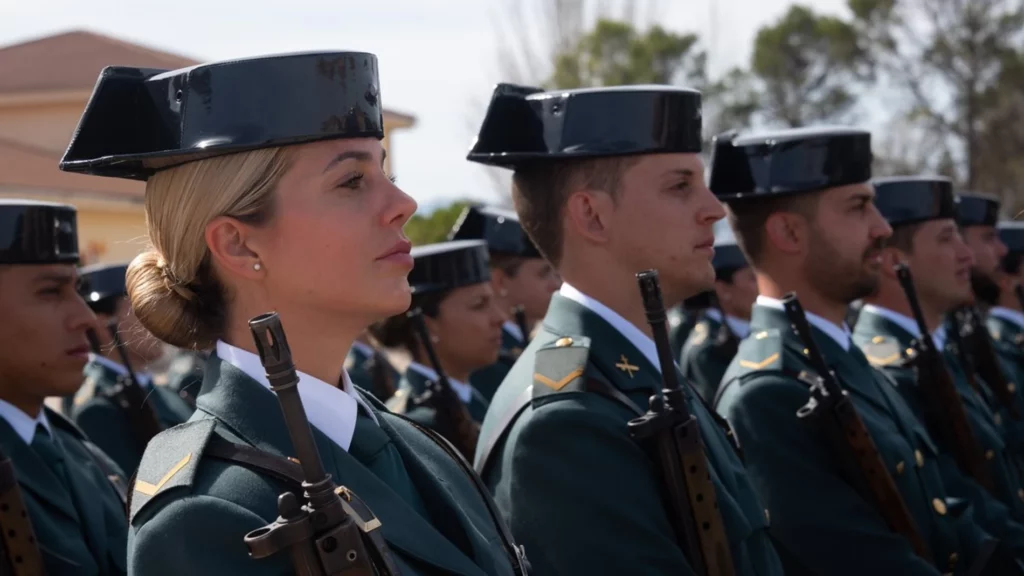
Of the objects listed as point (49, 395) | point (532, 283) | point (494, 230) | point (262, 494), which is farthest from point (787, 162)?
point (532, 283)

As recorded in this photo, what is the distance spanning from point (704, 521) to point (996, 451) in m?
2.51

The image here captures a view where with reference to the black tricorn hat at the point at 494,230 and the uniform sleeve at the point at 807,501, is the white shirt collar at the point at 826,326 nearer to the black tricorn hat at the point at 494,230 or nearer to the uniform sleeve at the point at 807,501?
the uniform sleeve at the point at 807,501

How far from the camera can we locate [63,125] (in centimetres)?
2444

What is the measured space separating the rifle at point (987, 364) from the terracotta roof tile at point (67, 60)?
19.7 m

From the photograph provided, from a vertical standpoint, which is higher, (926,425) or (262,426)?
A: (262,426)

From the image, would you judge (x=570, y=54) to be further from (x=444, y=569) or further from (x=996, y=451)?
(x=444, y=569)

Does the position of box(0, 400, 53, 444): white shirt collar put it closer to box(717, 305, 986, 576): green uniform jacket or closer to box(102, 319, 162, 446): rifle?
box(717, 305, 986, 576): green uniform jacket

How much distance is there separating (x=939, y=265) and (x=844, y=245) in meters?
1.56

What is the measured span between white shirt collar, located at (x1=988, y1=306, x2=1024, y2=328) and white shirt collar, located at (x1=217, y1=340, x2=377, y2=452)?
26.1 feet

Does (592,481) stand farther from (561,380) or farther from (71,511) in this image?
(71,511)

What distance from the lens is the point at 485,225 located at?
8180mm

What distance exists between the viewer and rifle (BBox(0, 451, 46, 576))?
12.2 ft

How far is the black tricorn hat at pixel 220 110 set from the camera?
2309 mm

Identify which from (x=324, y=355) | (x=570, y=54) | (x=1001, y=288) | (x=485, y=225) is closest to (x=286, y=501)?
(x=324, y=355)
